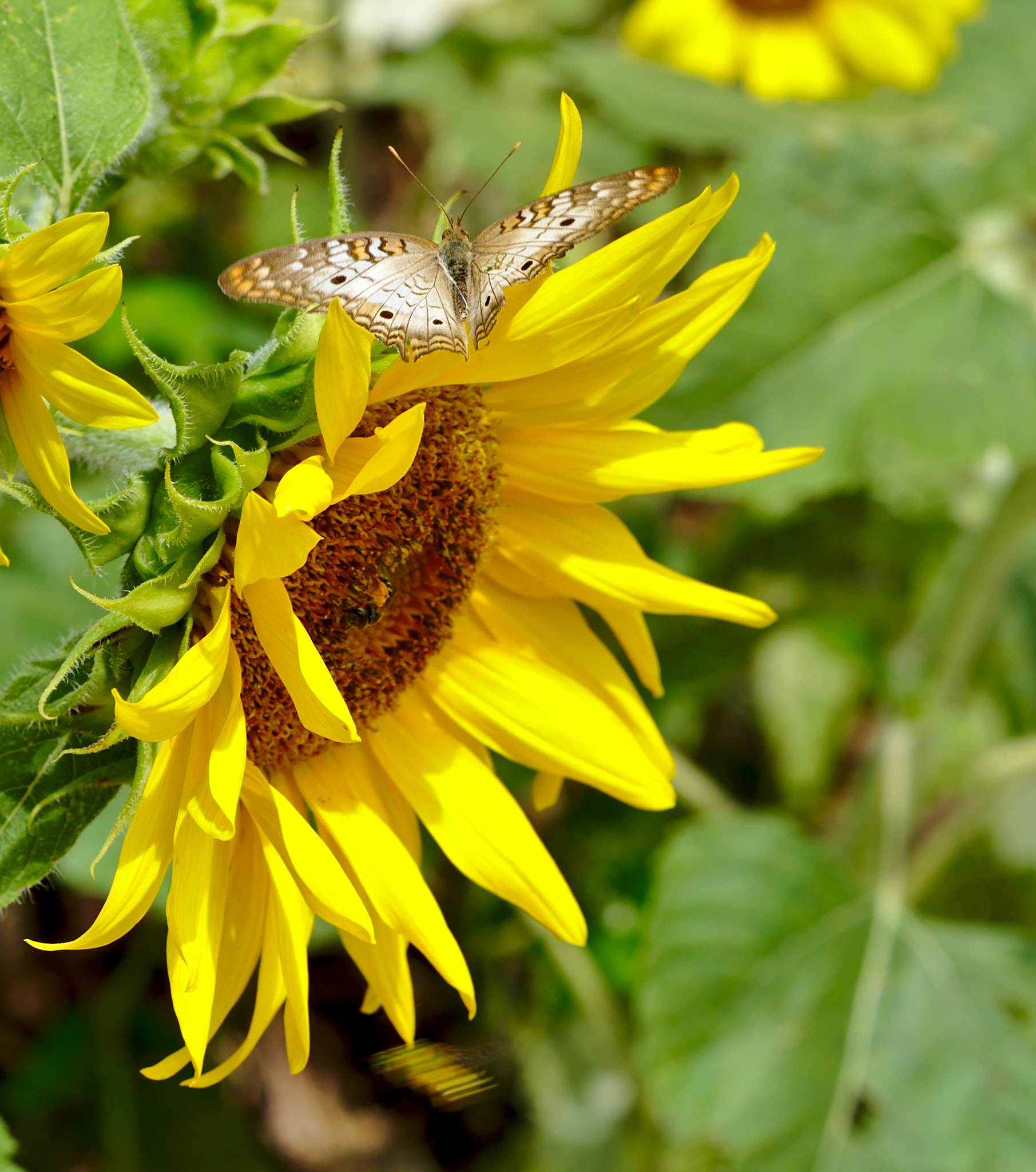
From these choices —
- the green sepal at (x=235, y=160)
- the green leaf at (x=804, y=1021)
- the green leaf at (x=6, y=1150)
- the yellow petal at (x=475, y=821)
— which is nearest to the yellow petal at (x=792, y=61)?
the green leaf at (x=804, y=1021)

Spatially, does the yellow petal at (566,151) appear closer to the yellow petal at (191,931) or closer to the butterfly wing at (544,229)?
the butterfly wing at (544,229)

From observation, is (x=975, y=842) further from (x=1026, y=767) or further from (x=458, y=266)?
(x=458, y=266)

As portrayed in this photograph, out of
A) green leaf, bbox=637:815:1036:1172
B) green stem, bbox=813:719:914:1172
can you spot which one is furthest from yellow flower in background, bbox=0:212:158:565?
green stem, bbox=813:719:914:1172

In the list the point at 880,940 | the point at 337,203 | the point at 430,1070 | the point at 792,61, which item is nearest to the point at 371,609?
the point at 337,203

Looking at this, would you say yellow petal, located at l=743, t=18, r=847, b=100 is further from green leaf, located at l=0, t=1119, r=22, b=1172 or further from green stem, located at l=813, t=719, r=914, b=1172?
green leaf, located at l=0, t=1119, r=22, b=1172

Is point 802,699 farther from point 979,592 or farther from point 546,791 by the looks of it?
point 546,791
